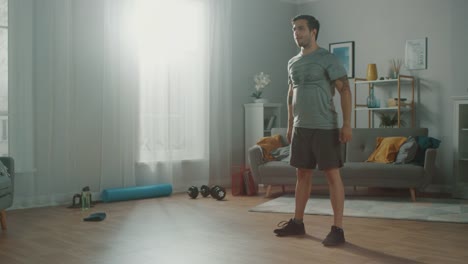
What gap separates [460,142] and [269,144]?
81.4 inches

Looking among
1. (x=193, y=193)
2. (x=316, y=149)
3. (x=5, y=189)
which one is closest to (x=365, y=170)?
(x=193, y=193)

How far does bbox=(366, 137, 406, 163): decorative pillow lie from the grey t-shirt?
235 centimetres

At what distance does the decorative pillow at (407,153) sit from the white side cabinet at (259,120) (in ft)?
6.26

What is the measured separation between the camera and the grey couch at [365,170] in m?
5.35

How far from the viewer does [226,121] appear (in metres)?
6.91

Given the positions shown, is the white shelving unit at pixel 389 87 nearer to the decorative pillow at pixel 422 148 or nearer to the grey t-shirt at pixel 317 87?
the decorative pillow at pixel 422 148

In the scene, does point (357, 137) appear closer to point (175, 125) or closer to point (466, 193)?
point (466, 193)

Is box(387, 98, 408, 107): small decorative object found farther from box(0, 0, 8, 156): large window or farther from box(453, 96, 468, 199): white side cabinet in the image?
box(0, 0, 8, 156): large window

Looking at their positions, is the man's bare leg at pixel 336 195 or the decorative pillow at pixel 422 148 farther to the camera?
the decorative pillow at pixel 422 148

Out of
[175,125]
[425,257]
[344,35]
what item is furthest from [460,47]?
[425,257]

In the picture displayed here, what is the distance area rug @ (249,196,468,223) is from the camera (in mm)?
4504

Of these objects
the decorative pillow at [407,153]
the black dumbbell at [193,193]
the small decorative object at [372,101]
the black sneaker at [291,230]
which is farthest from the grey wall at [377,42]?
the black sneaker at [291,230]

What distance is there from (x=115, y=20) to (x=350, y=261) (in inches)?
152

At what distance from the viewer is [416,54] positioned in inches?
263
